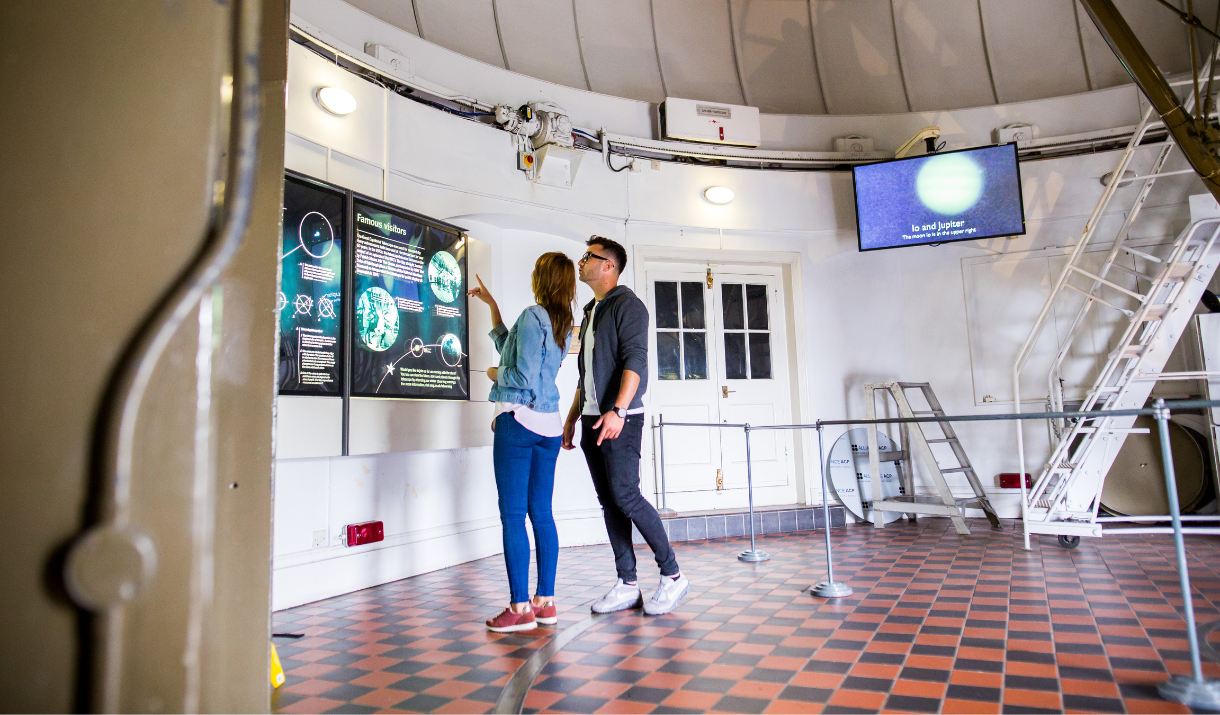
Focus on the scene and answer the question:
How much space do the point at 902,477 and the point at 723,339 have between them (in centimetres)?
193

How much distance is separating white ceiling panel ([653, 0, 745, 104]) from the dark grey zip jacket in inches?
144

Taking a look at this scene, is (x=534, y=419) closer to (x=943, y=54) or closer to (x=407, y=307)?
(x=407, y=307)

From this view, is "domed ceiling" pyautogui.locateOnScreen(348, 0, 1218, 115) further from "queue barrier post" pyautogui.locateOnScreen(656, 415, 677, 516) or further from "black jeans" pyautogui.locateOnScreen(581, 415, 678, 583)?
"black jeans" pyautogui.locateOnScreen(581, 415, 678, 583)

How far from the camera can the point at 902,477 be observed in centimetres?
589

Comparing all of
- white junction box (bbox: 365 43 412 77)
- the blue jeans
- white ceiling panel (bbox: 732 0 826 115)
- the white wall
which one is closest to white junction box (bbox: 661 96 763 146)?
the white wall

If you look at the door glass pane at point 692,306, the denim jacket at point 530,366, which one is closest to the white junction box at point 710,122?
the door glass pane at point 692,306

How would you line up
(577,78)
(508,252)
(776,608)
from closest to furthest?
(776,608) → (508,252) → (577,78)

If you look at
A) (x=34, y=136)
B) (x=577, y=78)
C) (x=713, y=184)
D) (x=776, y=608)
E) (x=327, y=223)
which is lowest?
(x=776, y=608)

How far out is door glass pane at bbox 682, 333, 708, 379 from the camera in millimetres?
5766

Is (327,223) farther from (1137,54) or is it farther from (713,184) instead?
(1137,54)

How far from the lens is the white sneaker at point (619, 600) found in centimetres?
294

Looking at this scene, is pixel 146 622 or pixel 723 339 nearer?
pixel 146 622

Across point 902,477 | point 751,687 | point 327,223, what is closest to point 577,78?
point 327,223

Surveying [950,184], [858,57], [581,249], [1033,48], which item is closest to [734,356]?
[581,249]
